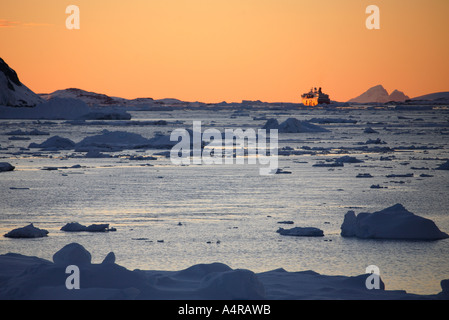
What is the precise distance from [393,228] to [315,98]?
129 m

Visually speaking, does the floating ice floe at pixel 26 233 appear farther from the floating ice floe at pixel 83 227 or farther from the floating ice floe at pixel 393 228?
the floating ice floe at pixel 393 228

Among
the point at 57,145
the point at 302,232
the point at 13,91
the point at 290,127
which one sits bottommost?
the point at 302,232

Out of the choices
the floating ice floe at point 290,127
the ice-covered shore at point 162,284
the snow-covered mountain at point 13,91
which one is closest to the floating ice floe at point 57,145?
the floating ice floe at point 290,127

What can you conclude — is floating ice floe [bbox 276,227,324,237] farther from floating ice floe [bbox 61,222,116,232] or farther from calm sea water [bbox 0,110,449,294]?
floating ice floe [bbox 61,222,116,232]

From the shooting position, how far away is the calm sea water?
25.3 ft

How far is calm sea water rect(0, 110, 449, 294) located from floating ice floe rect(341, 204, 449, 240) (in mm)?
206

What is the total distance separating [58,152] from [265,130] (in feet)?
59.8

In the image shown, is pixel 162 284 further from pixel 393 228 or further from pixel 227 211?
pixel 227 211

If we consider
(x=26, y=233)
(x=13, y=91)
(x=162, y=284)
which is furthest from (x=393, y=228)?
(x=13, y=91)

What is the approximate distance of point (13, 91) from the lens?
80375mm

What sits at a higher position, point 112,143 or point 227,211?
point 112,143

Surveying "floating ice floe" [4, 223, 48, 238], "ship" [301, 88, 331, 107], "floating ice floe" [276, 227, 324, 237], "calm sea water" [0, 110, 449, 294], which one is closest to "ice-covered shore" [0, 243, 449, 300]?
"calm sea water" [0, 110, 449, 294]
